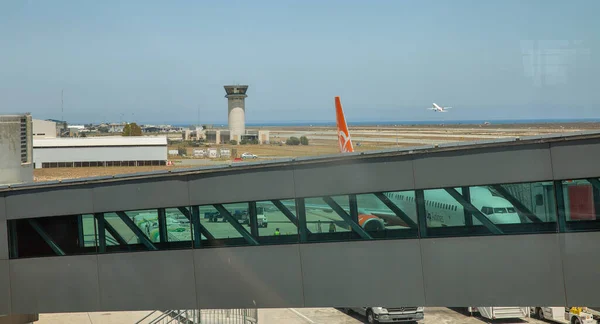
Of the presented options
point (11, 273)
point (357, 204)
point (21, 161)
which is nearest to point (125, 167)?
point (21, 161)

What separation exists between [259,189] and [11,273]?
26.6 feet

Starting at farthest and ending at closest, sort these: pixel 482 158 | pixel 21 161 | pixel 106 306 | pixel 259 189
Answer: pixel 21 161, pixel 106 306, pixel 259 189, pixel 482 158

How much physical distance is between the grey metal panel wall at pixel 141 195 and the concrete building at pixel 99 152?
55.8 metres

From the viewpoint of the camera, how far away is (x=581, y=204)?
1488cm

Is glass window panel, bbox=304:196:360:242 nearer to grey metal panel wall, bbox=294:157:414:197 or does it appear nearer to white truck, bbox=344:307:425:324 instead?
grey metal panel wall, bbox=294:157:414:197

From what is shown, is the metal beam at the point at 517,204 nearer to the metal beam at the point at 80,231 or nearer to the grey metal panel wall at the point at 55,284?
the grey metal panel wall at the point at 55,284

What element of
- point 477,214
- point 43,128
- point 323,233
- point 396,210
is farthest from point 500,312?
point 43,128

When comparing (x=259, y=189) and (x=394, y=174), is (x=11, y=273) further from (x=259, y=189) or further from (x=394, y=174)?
(x=394, y=174)

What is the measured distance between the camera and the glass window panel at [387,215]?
1612cm

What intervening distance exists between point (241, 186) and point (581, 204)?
848cm

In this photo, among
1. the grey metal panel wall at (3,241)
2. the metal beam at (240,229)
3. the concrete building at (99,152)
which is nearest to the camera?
the metal beam at (240,229)

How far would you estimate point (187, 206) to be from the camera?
17516 mm

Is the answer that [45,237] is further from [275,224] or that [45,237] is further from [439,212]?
[439,212]

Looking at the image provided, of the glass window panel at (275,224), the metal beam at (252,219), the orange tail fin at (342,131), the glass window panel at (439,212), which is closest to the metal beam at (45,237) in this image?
the metal beam at (252,219)
